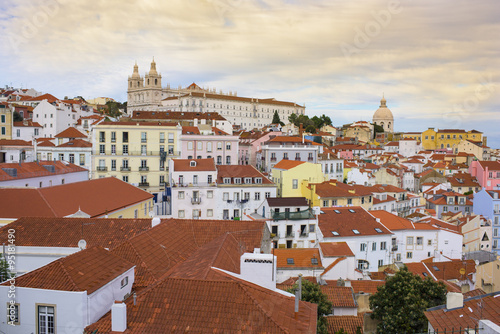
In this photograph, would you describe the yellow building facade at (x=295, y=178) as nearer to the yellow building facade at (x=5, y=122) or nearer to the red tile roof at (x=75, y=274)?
the red tile roof at (x=75, y=274)

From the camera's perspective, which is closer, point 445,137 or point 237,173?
point 237,173

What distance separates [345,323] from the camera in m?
19.0

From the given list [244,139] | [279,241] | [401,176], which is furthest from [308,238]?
[401,176]

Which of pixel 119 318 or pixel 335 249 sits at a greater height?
pixel 119 318

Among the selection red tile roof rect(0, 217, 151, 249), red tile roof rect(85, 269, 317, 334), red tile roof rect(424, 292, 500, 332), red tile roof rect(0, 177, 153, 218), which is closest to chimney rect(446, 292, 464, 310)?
red tile roof rect(424, 292, 500, 332)

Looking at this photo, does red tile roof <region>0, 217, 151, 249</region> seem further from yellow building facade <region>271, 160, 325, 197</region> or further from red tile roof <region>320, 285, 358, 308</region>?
yellow building facade <region>271, 160, 325, 197</region>

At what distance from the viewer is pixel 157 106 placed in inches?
6417

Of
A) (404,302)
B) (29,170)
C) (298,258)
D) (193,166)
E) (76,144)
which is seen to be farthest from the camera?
(76,144)

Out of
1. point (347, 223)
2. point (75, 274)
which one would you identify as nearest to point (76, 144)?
point (347, 223)

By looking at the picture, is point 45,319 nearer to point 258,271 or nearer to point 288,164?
point 258,271

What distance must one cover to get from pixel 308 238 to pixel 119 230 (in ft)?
68.4

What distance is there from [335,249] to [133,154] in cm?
3397

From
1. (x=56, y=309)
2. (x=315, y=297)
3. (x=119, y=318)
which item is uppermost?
(x=119, y=318)

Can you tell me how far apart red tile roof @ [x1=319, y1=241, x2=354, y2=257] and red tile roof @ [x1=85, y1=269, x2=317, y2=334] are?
64.7 ft
